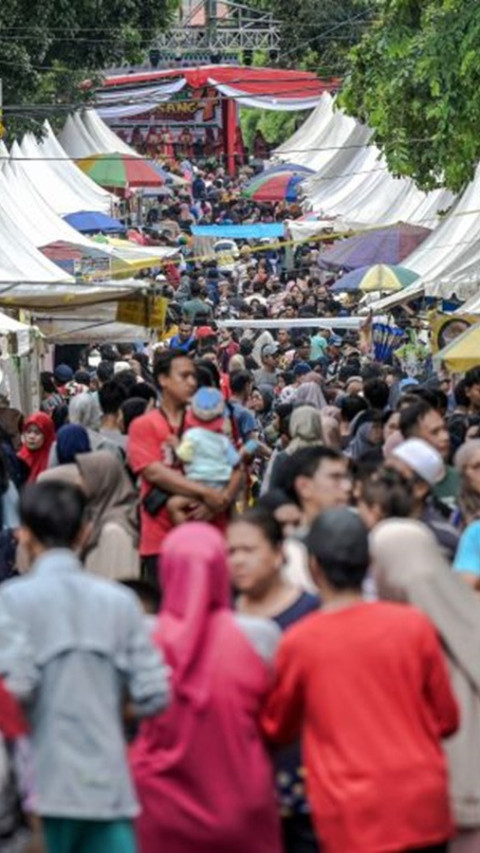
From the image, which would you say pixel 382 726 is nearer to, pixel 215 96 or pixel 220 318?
pixel 220 318

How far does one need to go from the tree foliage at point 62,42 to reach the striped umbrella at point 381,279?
7.07 m

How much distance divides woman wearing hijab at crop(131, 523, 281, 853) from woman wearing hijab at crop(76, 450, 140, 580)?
12.0 ft

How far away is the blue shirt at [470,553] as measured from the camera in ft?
29.7

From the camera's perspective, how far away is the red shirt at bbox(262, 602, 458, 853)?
7.40 metres

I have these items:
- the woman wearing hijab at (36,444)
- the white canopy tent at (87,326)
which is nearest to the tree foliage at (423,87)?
the white canopy tent at (87,326)

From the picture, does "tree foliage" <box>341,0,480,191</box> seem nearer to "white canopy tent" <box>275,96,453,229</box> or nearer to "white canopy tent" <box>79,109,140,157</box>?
"white canopy tent" <box>275,96,453,229</box>

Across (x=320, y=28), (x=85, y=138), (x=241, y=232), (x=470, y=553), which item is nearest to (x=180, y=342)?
(x=470, y=553)

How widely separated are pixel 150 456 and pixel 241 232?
40.5 metres

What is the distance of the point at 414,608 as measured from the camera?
7.77 meters

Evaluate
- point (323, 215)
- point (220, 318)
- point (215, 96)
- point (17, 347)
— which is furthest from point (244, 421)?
point (215, 96)

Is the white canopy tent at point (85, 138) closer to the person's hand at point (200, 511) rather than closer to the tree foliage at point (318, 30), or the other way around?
the tree foliage at point (318, 30)

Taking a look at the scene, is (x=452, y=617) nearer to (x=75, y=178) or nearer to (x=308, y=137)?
(x=75, y=178)

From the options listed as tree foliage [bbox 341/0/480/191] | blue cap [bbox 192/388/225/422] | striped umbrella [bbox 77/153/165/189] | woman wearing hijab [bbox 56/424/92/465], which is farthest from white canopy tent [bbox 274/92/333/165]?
blue cap [bbox 192/388/225/422]

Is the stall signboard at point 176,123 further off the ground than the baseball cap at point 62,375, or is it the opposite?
the baseball cap at point 62,375
